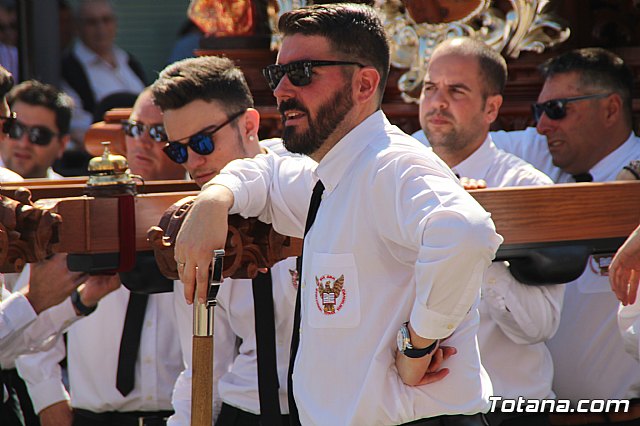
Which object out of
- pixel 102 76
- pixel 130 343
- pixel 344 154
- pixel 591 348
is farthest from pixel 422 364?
pixel 102 76

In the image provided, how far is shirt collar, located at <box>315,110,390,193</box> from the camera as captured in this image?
2801 millimetres

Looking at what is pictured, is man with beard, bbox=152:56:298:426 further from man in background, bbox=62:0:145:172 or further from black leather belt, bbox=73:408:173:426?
man in background, bbox=62:0:145:172

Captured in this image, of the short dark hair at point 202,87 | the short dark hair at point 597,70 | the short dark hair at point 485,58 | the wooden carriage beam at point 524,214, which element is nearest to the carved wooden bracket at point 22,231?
the wooden carriage beam at point 524,214

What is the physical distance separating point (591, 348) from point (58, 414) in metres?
2.17

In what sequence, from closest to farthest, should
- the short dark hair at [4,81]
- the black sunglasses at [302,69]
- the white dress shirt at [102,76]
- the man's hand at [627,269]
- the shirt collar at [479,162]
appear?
the black sunglasses at [302,69] < the man's hand at [627,269] < the short dark hair at [4,81] < the shirt collar at [479,162] < the white dress shirt at [102,76]

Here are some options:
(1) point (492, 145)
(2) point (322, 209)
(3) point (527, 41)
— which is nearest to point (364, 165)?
(2) point (322, 209)

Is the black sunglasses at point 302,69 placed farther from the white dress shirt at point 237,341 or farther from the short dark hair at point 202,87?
the short dark hair at point 202,87

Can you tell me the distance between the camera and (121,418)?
15.0 feet

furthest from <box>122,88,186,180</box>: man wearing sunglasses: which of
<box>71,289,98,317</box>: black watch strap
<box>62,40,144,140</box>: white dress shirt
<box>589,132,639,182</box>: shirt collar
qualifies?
<box>62,40,144,140</box>: white dress shirt

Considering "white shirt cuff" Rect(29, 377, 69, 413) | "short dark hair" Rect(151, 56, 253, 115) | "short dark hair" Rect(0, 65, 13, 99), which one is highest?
"short dark hair" Rect(151, 56, 253, 115)

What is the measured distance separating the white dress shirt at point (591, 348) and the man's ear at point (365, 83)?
1.77 m

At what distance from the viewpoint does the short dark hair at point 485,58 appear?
181 inches

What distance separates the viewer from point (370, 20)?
289 centimetres

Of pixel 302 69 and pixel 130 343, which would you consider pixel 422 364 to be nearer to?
pixel 302 69
